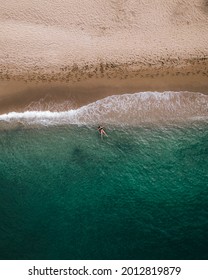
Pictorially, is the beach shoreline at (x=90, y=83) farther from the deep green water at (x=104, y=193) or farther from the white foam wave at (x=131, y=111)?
the deep green water at (x=104, y=193)

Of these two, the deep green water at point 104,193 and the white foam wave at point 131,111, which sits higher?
the white foam wave at point 131,111

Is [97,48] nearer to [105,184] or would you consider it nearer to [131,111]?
[131,111]

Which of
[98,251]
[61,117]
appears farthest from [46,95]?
[98,251]

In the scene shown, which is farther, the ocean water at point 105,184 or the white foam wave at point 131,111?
the white foam wave at point 131,111

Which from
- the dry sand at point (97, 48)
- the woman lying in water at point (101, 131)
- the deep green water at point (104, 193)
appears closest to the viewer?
the deep green water at point (104, 193)

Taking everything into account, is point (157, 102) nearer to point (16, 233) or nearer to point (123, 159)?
point (123, 159)

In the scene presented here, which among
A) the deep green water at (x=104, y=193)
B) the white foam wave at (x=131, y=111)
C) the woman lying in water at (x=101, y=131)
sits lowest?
the deep green water at (x=104, y=193)

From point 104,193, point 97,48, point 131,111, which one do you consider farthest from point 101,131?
point 97,48

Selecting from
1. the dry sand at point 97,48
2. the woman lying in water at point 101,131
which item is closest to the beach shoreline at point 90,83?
the dry sand at point 97,48
